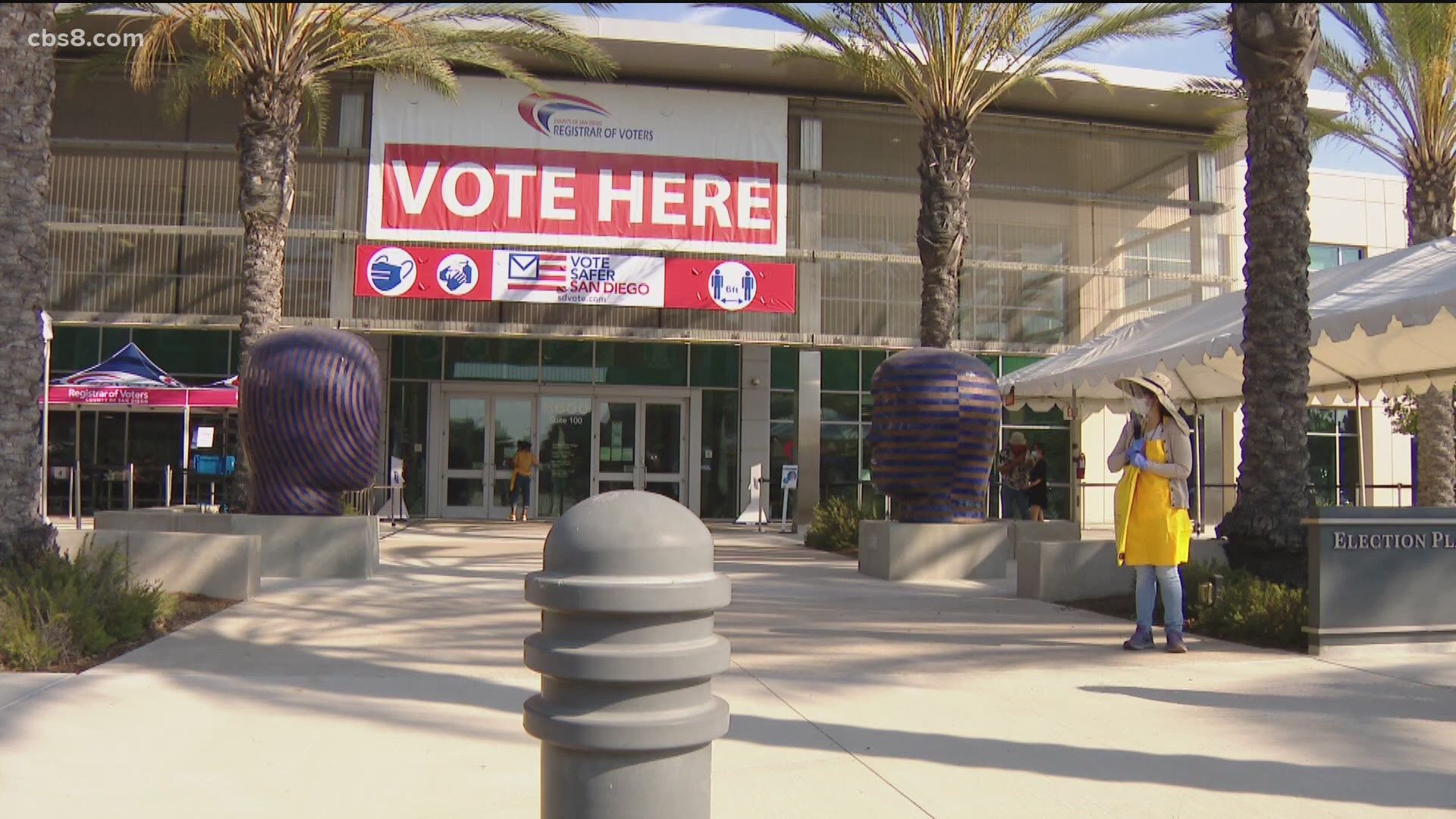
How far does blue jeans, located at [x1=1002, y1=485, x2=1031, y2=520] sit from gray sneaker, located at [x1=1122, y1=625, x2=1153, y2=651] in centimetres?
1074

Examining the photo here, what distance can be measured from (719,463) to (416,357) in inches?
257

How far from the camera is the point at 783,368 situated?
24594mm

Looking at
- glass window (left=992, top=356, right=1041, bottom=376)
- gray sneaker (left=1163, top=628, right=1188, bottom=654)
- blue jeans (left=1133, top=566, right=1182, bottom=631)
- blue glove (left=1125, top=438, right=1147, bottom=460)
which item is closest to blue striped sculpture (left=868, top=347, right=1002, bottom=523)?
blue glove (left=1125, top=438, right=1147, bottom=460)

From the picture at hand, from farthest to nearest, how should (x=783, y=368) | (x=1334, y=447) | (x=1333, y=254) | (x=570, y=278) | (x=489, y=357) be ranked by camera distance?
(x=1333, y=254) < (x=1334, y=447) < (x=783, y=368) < (x=489, y=357) < (x=570, y=278)

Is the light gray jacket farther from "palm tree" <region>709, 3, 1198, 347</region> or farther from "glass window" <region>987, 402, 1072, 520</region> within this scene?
"glass window" <region>987, 402, 1072, 520</region>

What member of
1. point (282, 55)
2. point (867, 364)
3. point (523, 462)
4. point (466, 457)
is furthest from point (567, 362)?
point (282, 55)

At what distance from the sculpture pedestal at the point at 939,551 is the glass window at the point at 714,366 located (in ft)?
38.9

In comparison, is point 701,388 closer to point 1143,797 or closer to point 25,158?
point 25,158

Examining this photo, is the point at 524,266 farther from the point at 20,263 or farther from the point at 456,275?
the point at 20,263

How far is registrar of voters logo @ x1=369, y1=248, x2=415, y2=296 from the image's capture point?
21.4 metres

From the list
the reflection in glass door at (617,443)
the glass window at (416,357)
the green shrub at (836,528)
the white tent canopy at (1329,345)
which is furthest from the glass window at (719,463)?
the white tent canopy at (1329,345)

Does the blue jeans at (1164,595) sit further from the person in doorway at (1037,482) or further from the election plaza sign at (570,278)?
the election plaza sign at (570,278)

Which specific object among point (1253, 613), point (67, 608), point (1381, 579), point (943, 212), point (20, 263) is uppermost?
point (943, 212)

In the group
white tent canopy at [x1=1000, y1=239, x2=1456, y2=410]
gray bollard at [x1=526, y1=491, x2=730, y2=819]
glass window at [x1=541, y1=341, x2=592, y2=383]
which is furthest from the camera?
glass window at [x1=541, y1=341, x2=592, y2=383]
